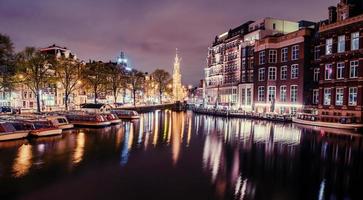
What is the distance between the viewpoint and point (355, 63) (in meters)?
56.0

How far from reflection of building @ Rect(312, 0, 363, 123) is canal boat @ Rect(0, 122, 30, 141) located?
53.1 m

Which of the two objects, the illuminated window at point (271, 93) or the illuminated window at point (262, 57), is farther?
the illuminated window at point (262, 57)

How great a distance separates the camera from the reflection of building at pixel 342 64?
5497 cm

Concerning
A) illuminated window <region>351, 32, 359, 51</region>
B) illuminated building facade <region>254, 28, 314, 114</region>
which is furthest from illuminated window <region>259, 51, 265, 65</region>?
illuminated window <region>351, 32, 359, 51</region>

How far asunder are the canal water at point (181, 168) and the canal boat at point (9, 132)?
166 cm

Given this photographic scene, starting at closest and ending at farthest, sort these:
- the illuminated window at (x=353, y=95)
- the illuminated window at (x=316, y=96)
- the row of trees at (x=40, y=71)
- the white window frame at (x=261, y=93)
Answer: the row of trees at (x=40, y=71) → the illuminated window at (x=353, y=95) → the illuminated window at (x=316, y=96) → the white window frame at (x=261, y=93)

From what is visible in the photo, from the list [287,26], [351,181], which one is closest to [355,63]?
[351,181]

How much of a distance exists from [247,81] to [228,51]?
2206cm

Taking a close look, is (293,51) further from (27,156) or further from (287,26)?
(27,156)

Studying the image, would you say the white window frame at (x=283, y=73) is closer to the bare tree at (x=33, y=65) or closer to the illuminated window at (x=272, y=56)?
the illuminated window at (x=272, y=56)

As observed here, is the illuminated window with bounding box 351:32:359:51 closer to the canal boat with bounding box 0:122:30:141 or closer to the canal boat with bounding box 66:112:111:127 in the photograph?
the canal boat with bounding box 66:112:111:127

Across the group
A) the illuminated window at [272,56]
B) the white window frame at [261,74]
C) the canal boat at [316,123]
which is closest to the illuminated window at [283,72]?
the illuminated window at [272,56]

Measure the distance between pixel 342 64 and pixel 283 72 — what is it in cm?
1973

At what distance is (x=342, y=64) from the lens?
5881 cm
